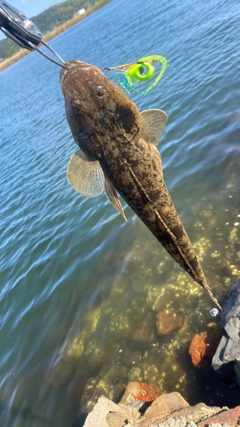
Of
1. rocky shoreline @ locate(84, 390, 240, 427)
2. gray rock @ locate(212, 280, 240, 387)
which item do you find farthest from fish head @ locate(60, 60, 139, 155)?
gray rock @ locate(212, 280, 240, 387)

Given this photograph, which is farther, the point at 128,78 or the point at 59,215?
the point at 59,215

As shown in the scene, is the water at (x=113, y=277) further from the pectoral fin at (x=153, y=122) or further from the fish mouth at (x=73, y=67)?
the fish mouth at (x=73, y=67)

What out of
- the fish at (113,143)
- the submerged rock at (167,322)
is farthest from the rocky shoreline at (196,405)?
the fish at (113,143)

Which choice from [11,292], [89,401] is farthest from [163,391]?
[11,292]

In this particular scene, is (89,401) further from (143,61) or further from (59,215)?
(59,215)

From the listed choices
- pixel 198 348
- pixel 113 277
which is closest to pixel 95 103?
pixel 198 348

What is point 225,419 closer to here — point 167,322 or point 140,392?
point 140,392
